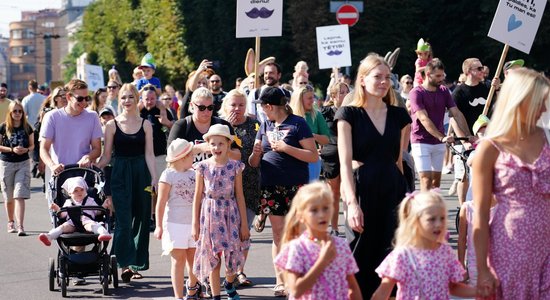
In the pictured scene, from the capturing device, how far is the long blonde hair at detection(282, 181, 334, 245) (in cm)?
608

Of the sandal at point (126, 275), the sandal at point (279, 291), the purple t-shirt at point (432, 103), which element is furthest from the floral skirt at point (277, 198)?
the purple t-shirt at point (432, 103)

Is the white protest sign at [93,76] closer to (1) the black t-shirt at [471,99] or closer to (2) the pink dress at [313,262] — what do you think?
(1) the black t-shirt at [471,99]

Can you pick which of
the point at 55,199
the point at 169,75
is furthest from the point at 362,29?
the point at 55,199

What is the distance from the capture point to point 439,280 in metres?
6.05

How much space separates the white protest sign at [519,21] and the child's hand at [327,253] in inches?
321

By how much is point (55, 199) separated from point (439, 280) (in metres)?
5.35

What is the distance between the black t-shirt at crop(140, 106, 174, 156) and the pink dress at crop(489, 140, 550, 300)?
27.9ft

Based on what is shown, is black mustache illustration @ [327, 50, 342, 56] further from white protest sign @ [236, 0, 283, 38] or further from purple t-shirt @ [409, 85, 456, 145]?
purple t-shirt @ [409, 85, 456, 145]

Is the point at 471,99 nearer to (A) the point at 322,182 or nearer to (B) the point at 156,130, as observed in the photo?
(B) the point at 156,130

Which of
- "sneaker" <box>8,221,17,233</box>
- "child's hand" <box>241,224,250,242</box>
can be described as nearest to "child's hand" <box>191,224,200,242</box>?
"child's hand" <box>241,224,250,242</box>

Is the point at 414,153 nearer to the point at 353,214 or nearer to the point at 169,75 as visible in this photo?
the point at 353,214

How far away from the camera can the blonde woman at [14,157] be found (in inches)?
603

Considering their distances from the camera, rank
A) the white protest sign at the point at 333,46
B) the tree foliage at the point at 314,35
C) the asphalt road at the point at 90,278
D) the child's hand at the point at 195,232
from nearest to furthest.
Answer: the child's hand at the point at 195,232
the asphalt road at the point at 90,278
the white protest sign at the point at 333,46
the tree foliage at the point at 314,35

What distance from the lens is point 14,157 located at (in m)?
15.5
